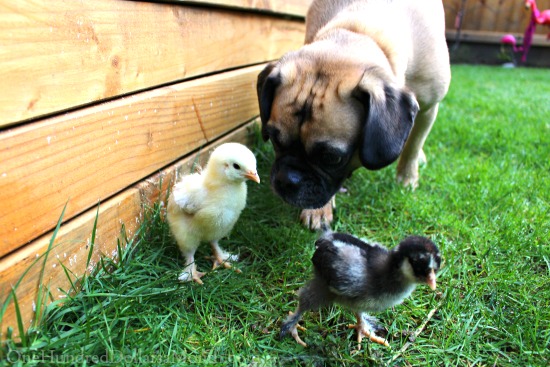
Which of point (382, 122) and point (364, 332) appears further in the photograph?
point (382, 122)

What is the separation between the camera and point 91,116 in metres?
2.00

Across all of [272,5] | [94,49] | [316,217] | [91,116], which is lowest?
[316,217]

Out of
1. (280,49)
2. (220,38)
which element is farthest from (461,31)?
(220,38)

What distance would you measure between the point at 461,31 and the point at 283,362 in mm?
12090

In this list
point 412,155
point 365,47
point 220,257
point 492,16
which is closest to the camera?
point 220,257

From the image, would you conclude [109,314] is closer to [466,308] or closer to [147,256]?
[147,256]

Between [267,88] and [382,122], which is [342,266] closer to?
[382,122]

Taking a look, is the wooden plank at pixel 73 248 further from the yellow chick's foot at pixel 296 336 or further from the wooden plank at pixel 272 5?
the wooden plank at pixel 272 5

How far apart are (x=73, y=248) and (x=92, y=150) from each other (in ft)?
1.39

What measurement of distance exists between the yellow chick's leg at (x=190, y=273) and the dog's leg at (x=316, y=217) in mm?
820

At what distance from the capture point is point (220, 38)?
3.20 metres

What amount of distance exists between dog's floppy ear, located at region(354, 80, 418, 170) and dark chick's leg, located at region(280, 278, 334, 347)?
0.68m

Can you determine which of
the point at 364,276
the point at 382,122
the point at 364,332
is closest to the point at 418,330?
the point at 364,332

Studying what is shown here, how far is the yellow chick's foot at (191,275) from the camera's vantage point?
2.26m
